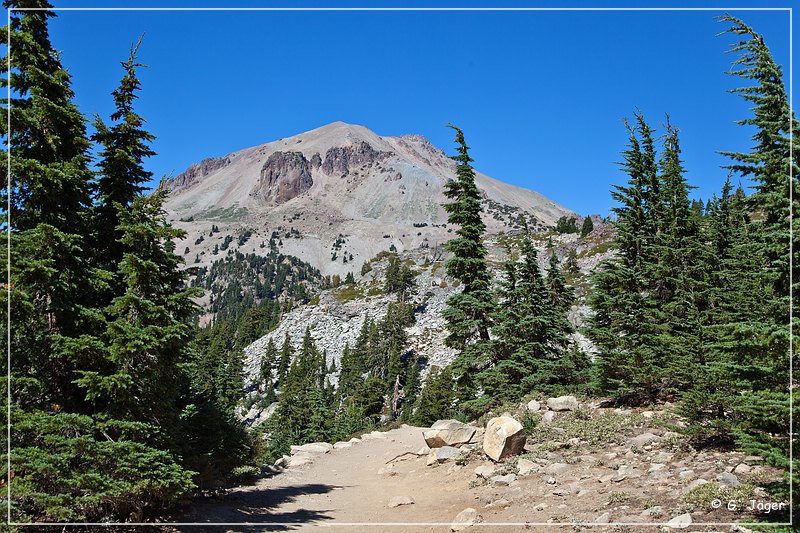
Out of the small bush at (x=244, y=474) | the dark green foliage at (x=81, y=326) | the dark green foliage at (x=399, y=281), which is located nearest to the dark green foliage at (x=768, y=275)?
the dark green foliage at (x=81, y=326)

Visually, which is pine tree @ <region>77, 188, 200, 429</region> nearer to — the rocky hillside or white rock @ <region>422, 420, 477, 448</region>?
white rock @ <region>422, 420, 477, 448</region>

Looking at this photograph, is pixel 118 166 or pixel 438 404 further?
pixel 438 404

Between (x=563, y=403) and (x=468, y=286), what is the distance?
7.23 metres

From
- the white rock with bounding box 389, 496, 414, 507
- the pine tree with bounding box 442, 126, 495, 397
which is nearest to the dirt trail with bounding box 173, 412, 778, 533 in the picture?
the white rock with bounding box 389, 496, 414, 507

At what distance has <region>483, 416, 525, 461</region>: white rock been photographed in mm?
14805

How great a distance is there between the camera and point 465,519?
1092 cm

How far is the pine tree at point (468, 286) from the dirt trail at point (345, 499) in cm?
534

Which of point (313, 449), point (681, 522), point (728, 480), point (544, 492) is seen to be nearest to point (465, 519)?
point (544, 492)

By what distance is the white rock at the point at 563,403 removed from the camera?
18.7 metres

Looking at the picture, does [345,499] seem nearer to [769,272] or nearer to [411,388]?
[769,272]

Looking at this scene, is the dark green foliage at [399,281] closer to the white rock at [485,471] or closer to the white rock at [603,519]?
the white rock at [485,471]

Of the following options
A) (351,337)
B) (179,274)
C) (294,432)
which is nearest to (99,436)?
(179,274)

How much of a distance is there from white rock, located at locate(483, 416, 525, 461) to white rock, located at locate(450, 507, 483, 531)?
3819 millimetres

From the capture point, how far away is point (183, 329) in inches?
437
